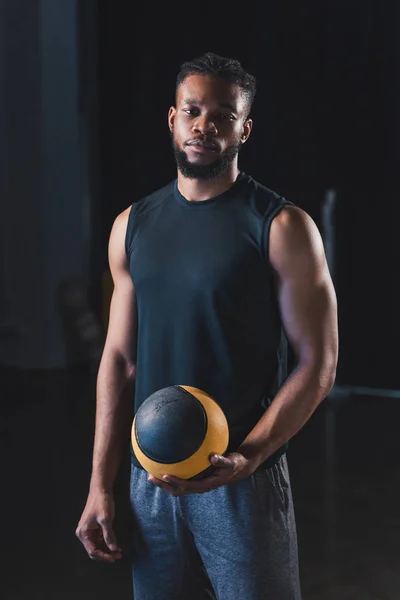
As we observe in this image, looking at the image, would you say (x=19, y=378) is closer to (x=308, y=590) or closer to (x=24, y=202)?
(x=24, y=202)

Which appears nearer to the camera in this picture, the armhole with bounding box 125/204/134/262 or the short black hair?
the short black hair

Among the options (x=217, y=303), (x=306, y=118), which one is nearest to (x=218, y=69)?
(x=217, y=303)

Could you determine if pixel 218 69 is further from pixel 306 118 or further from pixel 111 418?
pixel 306 118

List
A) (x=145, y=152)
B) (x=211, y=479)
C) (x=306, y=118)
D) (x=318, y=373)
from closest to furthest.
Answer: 1. (x=211, y=479)
2. (x=318, y=373)
3. (x=306, y=118)
4. (x=145, y=152)

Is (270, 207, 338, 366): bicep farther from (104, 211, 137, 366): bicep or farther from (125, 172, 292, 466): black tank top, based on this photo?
(104, 211, 137, 366): bicep

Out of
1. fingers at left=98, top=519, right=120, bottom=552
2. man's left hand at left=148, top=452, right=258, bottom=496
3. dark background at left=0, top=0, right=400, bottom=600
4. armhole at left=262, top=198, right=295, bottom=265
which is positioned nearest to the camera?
man's left hand at left=148, top=452, right=258, bottom=496

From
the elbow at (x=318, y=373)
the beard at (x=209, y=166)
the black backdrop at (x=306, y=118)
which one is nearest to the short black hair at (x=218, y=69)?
the beard at (x=209, y=166)

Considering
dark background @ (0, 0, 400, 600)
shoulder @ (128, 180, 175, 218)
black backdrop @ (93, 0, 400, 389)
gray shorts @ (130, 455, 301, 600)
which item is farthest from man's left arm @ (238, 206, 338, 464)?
black backdrop @ (93, 0, 400, 389)

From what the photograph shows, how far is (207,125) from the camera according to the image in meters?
1.42

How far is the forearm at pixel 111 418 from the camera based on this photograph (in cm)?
155

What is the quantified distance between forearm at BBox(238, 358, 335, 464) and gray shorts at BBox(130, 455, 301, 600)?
0.32ft

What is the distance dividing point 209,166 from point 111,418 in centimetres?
48

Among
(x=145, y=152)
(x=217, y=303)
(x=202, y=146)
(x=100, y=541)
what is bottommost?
(x=145, y=152)

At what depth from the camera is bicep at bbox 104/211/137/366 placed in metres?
1.57
